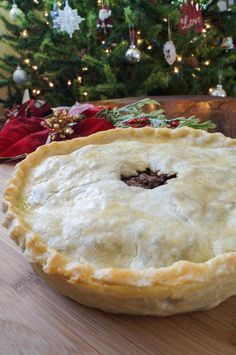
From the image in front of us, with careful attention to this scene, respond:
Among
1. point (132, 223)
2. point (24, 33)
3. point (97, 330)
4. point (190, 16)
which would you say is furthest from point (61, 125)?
point (24, 33)

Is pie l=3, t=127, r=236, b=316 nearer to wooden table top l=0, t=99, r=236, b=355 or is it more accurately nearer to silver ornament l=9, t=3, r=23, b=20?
wooden table top l=0, t=99, r=236, b=355

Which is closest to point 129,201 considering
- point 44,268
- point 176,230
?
point 176,230

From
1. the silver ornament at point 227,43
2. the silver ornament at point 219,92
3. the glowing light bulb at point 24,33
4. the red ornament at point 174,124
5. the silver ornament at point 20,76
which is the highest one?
the glowing light bulb at point 24,33

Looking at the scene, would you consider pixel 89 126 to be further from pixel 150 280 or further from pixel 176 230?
pixel 150 280

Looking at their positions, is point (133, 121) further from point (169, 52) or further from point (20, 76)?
point (20, 76)

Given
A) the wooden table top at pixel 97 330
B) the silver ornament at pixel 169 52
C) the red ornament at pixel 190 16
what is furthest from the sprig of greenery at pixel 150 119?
the red ornament at pixel 190 16

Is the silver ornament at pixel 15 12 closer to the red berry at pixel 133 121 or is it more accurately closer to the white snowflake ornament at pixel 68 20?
the white snowflake ornament at pixel 68 20

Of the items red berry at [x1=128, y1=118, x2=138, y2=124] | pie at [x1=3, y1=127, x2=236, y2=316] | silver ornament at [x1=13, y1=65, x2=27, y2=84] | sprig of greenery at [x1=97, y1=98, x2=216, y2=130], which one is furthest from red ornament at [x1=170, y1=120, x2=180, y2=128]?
silver ornament at [x1=13, y1=65, x2=27, y2=84]

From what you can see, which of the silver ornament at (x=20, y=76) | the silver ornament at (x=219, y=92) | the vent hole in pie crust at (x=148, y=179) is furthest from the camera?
the silver ornament at (x=20, y=76)
